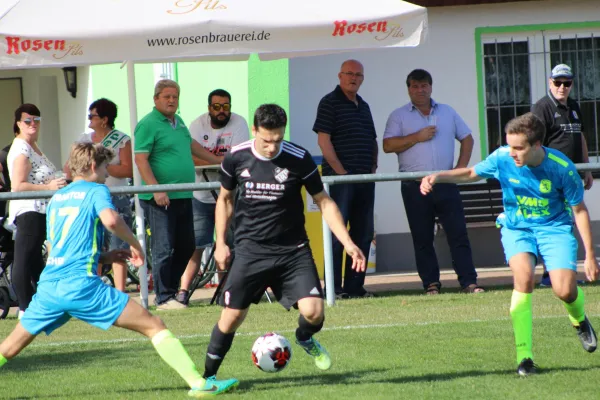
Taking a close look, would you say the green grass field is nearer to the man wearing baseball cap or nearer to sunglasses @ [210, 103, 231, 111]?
the man wearing baseball cap

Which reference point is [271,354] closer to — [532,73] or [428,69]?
[428,69]

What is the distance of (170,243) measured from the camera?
10.8 m

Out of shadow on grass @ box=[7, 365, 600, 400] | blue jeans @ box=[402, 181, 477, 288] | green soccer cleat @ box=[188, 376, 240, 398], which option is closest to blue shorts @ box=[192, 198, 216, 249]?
blue jeans @ box=[402, 181, 477, 288]

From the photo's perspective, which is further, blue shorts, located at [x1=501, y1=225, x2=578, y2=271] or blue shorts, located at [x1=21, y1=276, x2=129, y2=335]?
blue shorts, located at [x1=501, y1=225, x2=578, y2=271]

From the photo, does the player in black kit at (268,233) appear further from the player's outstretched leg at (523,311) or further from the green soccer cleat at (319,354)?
the player's outstretched leg at (523,311)

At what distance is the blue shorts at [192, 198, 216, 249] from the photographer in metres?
11.3

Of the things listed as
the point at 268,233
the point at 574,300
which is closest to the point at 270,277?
the point at 268,233

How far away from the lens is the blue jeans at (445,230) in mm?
11336

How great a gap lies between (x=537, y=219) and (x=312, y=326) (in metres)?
1.64

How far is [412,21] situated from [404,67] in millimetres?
4365

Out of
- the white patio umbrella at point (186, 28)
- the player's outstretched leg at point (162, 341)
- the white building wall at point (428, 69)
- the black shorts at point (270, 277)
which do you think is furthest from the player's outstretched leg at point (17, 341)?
the white building wall at point (428, 69)

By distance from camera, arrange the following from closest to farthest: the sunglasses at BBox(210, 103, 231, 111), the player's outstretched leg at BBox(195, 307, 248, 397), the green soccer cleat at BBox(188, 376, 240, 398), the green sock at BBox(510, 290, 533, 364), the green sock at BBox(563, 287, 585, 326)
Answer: the green soccer cleat at BBox(188, 376, 240, 398) → the player's outstretched leg at BBox(195, 307, 248, 397) → the green sock at BBox(510, 290, 533, 364) → the green sock at BBox(563, 287, 585, 326) → the sunglasses at BBox(210, 103, 231, 111)

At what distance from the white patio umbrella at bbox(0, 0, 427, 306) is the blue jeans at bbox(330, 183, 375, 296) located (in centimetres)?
84

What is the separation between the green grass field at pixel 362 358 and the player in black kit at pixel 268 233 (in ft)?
1.54
